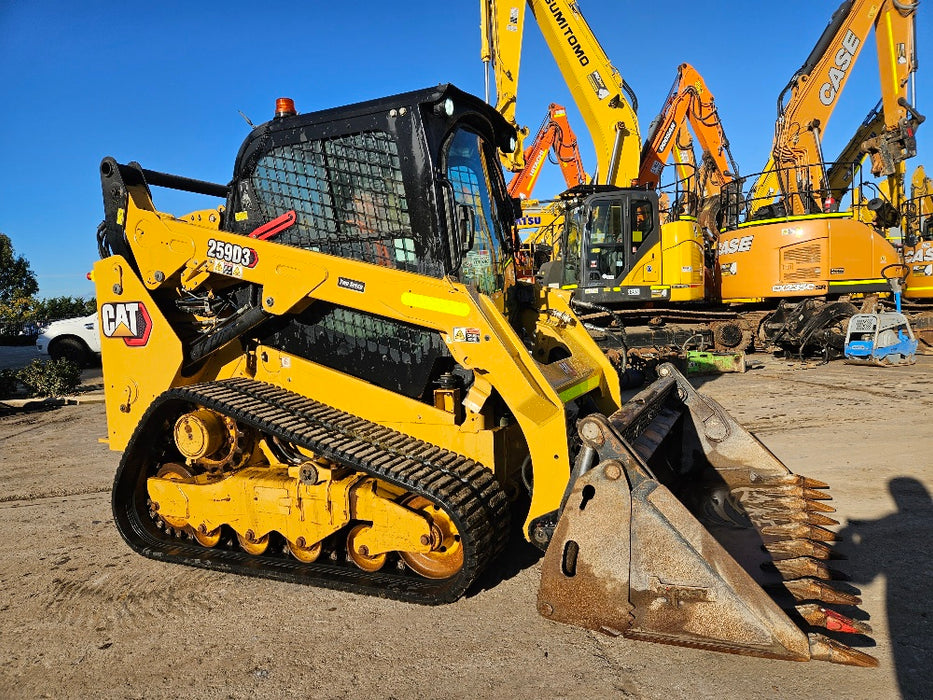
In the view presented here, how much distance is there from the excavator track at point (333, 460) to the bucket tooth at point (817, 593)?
129 centimetres

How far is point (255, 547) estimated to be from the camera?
349 centimetres

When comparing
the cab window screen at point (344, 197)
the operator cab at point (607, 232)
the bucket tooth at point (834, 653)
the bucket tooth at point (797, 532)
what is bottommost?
the bucket tooth at point (834, 653)

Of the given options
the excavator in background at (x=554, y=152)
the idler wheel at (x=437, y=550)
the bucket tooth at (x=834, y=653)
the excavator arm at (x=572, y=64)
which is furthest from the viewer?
the excavator in background at (x=554, y=152)

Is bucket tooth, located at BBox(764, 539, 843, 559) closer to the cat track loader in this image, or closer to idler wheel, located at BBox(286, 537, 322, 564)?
the cat track loader

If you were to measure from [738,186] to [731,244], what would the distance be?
6.03 feet

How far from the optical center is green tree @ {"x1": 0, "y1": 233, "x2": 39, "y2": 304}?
91.6 ft

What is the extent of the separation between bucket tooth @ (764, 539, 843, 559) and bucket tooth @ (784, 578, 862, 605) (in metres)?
0.35

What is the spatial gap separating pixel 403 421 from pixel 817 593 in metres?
2.08

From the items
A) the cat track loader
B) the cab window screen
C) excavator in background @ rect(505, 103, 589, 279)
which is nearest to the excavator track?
the cat track loader

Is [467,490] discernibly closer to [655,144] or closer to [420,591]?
[420,591]

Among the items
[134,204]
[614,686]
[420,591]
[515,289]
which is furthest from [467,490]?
[134,204]

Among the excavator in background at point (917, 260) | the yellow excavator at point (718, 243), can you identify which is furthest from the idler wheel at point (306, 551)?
the excavator in background at point (917, 260)

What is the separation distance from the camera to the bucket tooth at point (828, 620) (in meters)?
2.41

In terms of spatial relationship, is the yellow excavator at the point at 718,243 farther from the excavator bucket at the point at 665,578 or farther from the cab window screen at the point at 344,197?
the excavator bucket at the point at 665,578
